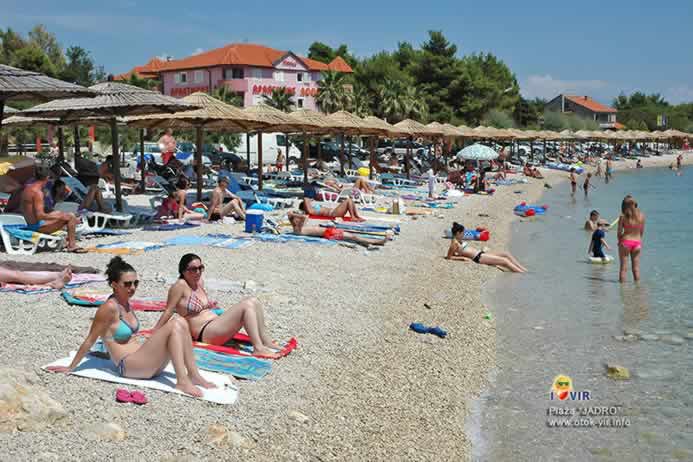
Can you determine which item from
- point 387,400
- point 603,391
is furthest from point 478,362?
point 387,400

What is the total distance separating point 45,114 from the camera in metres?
13.3

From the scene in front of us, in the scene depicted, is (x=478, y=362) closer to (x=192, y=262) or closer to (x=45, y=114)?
(x=192, y=262)

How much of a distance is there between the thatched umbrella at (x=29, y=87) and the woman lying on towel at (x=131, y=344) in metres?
3.80

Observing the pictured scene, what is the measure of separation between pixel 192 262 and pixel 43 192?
5.11m

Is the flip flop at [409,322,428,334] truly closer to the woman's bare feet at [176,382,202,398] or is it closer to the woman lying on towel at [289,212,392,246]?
the woman's bare feet at [176,382,202,398]

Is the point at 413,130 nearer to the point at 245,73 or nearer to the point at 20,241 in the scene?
the point at 20,241

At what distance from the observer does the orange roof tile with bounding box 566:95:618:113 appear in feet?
347

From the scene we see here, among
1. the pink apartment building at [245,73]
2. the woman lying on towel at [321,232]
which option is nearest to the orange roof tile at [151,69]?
the pink apartment building at [245,73]

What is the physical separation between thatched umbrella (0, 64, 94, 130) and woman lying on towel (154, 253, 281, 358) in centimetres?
344

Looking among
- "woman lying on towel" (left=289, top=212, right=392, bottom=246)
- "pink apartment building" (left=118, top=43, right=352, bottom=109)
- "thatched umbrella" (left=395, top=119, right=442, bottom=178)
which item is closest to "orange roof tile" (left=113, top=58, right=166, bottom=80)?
"pink apartment building" (left=118, top=43, right=352, bottom=109)

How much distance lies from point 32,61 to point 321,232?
3336 cm

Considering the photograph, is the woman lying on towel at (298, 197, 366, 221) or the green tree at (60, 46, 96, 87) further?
the green tree at (60, 46, 96, 87)

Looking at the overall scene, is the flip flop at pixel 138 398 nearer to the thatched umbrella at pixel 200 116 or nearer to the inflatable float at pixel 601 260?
the thatched umbrella at pixel 200 116

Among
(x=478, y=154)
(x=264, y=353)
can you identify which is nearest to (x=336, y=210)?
(x=264, y=353)
